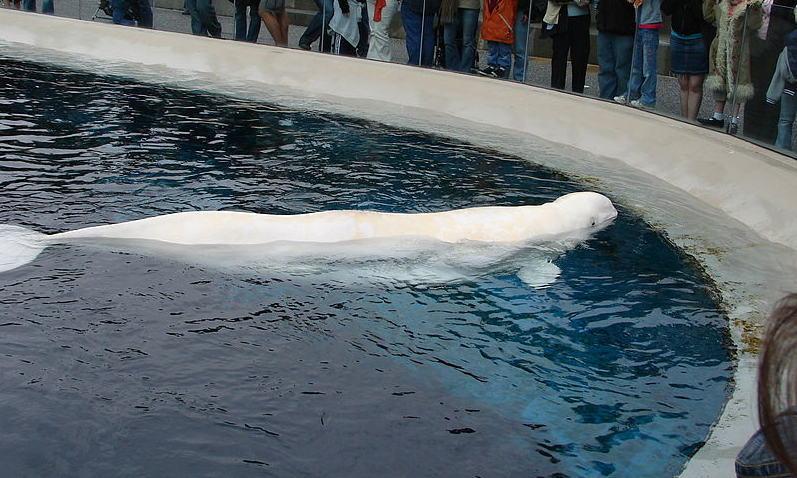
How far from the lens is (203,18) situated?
47.5ft

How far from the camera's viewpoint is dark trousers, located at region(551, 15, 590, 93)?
10.9 meters

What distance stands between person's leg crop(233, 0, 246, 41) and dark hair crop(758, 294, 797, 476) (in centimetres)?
1316

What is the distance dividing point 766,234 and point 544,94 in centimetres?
435

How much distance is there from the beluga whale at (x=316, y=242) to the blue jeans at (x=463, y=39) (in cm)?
621

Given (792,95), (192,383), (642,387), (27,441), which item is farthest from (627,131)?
(27,441)

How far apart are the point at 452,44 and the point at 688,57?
373 centimetres

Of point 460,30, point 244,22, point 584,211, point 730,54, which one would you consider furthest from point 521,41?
point 584,211

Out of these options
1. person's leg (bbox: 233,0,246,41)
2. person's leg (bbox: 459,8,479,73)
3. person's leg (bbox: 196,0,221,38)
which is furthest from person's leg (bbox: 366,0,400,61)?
person's leg (bbox: 196,0,221,38)

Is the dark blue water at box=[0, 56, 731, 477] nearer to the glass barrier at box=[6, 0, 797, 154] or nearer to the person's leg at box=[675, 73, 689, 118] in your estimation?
the glass barrier at box=[6, 0, 797, 154]

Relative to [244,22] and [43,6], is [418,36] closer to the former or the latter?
[244,22]

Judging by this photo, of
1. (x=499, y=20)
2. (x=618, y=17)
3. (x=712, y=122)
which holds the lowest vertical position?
(x=712, y=122)

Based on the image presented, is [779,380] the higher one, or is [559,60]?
[559,60]

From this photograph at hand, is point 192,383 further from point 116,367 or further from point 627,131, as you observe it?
point 627,131

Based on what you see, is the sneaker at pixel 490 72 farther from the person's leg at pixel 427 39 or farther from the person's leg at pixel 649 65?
the person's leg at pixel 649 65
